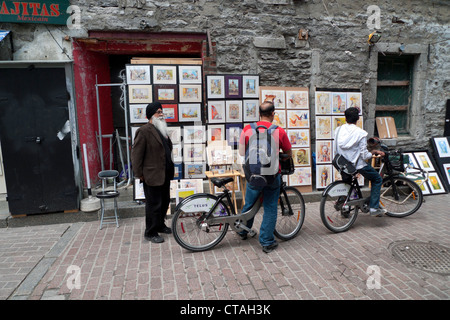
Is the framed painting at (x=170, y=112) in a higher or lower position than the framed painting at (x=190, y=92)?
lower

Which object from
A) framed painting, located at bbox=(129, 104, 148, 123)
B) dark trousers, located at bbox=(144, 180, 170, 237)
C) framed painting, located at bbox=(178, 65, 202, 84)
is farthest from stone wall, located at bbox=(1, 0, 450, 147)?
dark trousers, located at bbox=(144, 180, 170, 237)

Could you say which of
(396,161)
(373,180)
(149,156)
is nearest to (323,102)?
(396,161)

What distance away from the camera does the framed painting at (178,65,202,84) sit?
214 inches

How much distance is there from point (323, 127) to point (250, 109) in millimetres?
1531

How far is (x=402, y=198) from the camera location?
530 centimetres

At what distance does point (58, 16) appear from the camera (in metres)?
5.00

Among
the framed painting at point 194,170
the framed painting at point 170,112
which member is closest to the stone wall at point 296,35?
the framed painting at point 170,112

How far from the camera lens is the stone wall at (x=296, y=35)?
5188 mm

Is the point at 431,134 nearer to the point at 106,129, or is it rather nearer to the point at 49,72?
the point at 106,129

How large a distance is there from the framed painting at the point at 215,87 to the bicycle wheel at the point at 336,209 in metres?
2.55

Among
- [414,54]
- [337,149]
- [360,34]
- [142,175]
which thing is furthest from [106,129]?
[414,54]

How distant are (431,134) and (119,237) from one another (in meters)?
6.91

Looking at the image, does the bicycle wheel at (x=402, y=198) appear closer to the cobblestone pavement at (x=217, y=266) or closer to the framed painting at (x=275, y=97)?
the cobblestone pavement at (x=217, y=266)

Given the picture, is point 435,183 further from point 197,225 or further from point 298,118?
point 197,225
